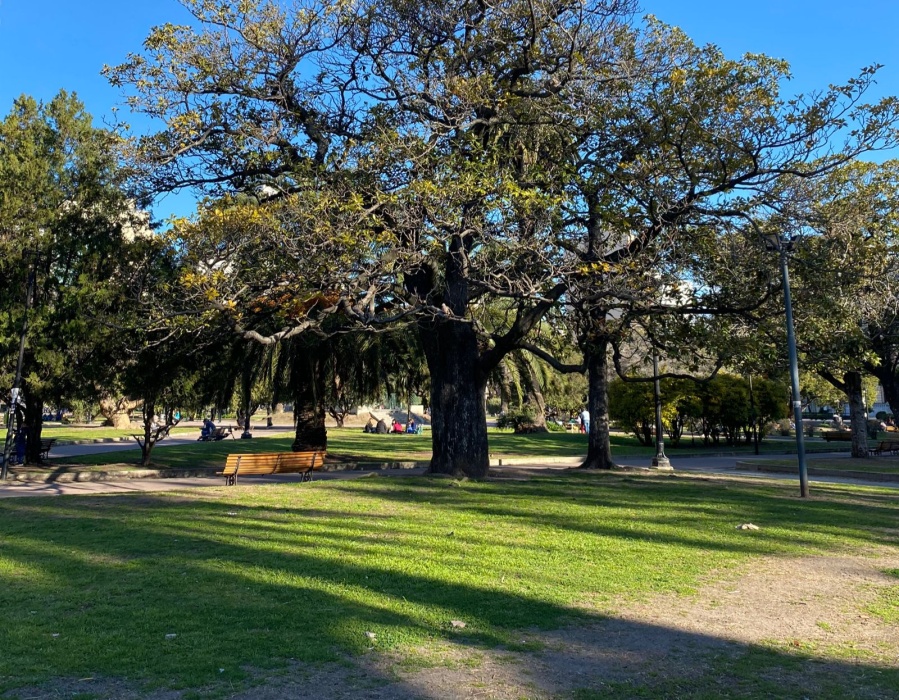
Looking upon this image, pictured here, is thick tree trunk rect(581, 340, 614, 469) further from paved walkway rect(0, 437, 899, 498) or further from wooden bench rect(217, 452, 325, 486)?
wooden bench rect(217, 452, 325, 486)

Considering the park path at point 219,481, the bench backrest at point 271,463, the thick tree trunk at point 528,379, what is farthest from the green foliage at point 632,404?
the bench backrest at point 271,463

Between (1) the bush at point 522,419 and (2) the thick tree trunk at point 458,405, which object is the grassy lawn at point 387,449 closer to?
(1) the bush at point 522,419

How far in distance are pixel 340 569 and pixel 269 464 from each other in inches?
429

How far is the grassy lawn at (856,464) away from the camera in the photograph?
22.7m

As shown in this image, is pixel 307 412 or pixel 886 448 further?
pixel 886 448

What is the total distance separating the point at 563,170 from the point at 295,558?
→ 9.22 m

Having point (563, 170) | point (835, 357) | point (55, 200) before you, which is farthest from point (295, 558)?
point (55, 200)

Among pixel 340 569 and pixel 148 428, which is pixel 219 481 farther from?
pixel 340 569

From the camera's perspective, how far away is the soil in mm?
4328

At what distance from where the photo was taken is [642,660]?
496 centimetres

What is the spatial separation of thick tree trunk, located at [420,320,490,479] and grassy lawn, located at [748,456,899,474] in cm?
1311

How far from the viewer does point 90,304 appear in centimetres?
1900

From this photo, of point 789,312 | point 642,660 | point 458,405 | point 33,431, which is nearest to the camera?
point 642,660

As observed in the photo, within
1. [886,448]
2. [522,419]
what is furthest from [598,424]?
[522,419]
